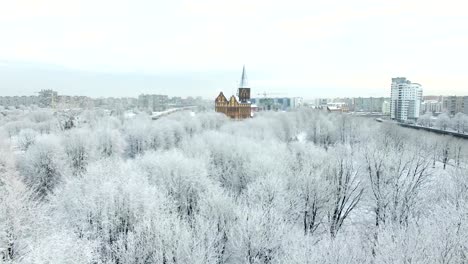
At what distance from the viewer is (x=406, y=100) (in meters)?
109

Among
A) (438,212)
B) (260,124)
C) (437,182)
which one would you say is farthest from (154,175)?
(260,124)

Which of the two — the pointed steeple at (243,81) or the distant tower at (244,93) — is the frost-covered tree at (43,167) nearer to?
the distant tower at (244,93)

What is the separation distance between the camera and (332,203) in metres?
22.2

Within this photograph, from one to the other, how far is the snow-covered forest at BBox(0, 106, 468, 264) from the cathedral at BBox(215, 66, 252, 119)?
38.3 metres

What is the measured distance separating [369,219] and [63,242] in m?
20.8

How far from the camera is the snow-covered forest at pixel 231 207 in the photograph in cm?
1253

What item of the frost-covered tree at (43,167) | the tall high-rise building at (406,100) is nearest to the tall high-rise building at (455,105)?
the tall high-rise building at (406,100)

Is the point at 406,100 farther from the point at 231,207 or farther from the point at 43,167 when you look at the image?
the point at 43,167

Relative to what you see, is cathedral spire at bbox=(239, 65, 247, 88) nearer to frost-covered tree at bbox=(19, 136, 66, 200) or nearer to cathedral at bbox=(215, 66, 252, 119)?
cathedral at bbox=(215, 66, 252, 119)

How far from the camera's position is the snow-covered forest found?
493 inches

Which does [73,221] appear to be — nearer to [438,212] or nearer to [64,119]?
[438,212]

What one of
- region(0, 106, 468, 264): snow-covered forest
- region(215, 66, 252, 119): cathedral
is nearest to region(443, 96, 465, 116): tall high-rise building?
region(215, 66, 252, 119): cathedral

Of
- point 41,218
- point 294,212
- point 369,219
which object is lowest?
point 369,219

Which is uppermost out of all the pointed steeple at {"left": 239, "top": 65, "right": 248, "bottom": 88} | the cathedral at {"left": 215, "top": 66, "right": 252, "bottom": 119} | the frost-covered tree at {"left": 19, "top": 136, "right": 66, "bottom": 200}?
the pointed steeple at {"left": 239, "top": 65, "right": 248, "bottom": 88}
